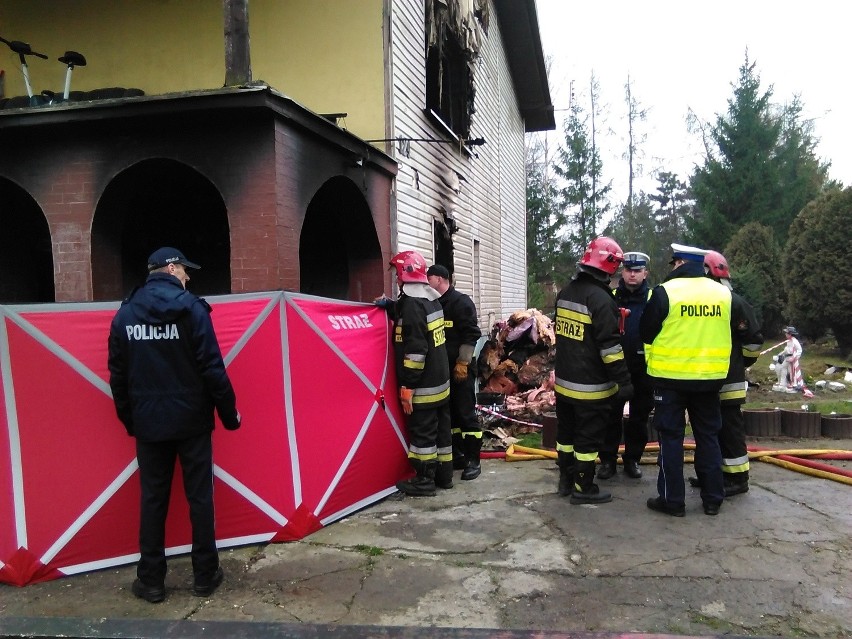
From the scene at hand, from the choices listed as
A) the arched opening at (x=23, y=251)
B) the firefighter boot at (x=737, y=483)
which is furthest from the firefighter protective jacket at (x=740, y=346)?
the arched opening at (x=23, y=251)

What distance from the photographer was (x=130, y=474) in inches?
159

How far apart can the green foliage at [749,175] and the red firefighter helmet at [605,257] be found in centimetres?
2706

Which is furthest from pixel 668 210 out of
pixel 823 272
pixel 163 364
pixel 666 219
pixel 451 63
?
pixel 163 364

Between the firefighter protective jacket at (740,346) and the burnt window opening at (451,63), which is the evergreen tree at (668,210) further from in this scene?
the firefighter protective jacket at (740,346)

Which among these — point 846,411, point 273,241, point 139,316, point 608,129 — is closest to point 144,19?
point 273,241

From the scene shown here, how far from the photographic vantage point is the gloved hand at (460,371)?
19.0ft

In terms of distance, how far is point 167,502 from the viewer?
3.68m

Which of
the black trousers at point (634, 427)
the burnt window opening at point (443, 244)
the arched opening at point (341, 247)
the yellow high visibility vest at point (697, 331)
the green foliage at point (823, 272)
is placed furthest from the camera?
the green foliage at point (823, 272)

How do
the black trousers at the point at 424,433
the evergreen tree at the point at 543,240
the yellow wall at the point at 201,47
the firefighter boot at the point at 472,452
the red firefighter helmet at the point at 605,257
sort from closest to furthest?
the red firefighter helmet at the point at 605,257 < the black trousers at the point at 424,433 < the firefighter boot at the point at 472,452 < the yellow wall at the point at 201,47 < the evergreen tree at the point at 543,240

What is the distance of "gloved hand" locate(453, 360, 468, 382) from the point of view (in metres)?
5.78

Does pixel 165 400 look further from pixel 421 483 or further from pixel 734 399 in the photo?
pixel 734 399

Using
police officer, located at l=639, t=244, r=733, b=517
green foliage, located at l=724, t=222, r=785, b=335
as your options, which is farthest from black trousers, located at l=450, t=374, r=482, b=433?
green foliage, located at l=724, t=222, r=785, b=335

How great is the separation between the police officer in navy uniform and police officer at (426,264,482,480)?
2.57 meters

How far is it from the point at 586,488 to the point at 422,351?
1689 mm
